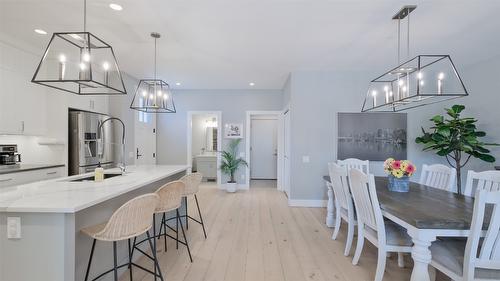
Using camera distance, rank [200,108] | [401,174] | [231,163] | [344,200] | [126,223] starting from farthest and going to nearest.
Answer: [200,108] < [231,163] < [344,200] < [401,174] < [126,223]

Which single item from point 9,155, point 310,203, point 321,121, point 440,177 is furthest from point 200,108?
point 440,177

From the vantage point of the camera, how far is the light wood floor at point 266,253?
2307 millimetres

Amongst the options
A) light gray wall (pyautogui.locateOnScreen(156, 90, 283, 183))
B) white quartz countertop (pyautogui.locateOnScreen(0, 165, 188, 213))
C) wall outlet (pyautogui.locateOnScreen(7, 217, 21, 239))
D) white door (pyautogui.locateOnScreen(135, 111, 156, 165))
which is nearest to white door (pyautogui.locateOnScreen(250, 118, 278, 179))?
light gray wall (pyautogui.locateOnScreen(156, 90, 283, 183))

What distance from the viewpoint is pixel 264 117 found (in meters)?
8.08

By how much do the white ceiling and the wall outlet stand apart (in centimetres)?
211

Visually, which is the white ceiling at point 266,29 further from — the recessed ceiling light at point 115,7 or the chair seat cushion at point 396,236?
the chair seat cushion at point 396,236

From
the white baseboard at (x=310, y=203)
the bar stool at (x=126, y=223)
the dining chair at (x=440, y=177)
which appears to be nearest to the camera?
the bar stool at (x=126, y=223)

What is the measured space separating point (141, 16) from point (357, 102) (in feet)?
13.2

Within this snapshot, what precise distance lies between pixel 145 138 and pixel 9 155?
2653mm

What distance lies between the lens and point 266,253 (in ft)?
9.00

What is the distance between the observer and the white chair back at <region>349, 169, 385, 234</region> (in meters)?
2.02

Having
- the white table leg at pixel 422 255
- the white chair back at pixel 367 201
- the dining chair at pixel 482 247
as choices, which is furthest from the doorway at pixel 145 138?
the dining chair at pixel 482 247

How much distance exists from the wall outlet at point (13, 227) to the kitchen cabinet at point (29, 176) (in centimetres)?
197

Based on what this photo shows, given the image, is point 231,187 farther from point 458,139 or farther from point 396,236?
point 458,139
